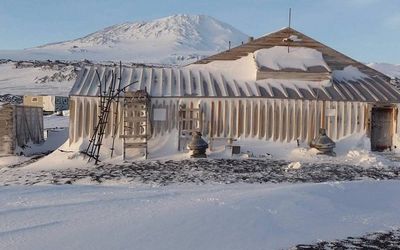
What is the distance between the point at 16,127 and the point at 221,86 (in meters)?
8.74

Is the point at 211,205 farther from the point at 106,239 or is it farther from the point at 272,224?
the point at 106,239

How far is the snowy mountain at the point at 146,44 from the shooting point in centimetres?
12138

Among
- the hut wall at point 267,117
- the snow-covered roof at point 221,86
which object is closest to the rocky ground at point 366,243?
the hut wall at point 267,117

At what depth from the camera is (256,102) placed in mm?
19531

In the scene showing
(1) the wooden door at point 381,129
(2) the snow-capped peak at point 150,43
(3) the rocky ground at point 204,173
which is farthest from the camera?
(2) the snow-capped peak at point 150,43

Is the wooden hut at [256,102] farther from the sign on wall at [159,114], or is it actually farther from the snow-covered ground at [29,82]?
the snow-covered ground at [29,82]

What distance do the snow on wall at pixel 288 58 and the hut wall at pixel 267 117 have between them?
219cm

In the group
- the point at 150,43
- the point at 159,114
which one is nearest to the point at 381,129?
the point at 159,114

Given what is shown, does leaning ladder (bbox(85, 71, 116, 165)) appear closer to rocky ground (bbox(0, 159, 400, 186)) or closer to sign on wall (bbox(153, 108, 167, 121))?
rocky ground (bbox(0, 159, 400, 186))

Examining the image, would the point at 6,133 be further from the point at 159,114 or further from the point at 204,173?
the point at 204,173

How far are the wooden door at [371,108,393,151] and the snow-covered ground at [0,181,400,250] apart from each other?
11264mm

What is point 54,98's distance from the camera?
44688mm

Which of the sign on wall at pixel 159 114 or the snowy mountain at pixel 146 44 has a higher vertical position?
the snowy mountain at pixel 146 44

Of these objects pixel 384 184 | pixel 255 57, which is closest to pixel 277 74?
pixel 255 57
